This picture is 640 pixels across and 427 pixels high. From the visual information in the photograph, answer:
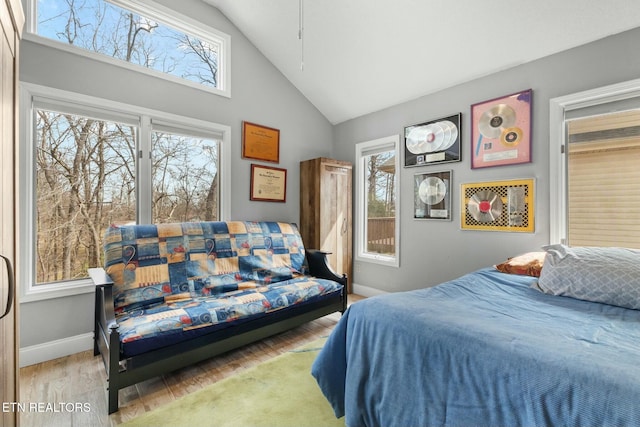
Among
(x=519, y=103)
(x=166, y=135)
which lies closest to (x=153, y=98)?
(x=166, y=135)

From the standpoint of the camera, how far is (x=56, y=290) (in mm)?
2217

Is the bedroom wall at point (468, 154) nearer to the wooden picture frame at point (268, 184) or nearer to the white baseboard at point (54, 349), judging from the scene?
the wooden picture frame at point (268, 184)

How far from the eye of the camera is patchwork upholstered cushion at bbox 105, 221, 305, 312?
2.19 meters

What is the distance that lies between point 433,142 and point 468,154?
1.29 feet

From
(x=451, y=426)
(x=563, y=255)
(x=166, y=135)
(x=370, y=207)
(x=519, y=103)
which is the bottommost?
(x=451, y=426)

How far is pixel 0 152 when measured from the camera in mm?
943

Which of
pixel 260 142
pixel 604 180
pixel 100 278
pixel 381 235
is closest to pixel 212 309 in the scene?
pixel 100 278

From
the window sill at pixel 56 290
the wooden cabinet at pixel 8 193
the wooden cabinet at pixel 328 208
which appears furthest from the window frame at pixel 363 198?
the wooden cabinet at pixel 8 193

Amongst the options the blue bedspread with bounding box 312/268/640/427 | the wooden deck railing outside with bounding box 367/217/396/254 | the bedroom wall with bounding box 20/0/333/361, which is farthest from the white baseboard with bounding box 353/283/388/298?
the blue bedspread with bounding box 312/268/640/427

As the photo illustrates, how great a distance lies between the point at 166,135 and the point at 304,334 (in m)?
2.34

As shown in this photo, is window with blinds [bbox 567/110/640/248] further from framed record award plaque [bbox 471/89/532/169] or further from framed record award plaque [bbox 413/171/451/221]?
framed record award plaque [bbox 413/171/451/221]

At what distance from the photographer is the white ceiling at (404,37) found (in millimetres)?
2117

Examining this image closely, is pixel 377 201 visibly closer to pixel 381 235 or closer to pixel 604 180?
pixel 381 235

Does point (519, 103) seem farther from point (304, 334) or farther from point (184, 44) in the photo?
point (184, 44)
